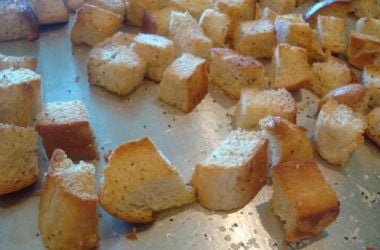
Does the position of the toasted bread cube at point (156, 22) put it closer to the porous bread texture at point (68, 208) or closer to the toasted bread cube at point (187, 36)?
the toasted bread cube at point (187, 36)

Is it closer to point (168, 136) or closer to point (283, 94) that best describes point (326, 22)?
point (283, 94)

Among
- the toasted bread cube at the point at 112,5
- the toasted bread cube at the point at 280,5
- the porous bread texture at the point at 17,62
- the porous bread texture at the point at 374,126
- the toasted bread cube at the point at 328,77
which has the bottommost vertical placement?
the porous bread texture at the point at 374,126

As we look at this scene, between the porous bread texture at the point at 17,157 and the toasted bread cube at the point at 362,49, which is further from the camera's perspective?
the toasted bread cube at the point at 362,49

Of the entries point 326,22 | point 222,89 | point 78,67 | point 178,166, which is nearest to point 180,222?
point 178,166

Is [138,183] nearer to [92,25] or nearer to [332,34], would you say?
[92,25]

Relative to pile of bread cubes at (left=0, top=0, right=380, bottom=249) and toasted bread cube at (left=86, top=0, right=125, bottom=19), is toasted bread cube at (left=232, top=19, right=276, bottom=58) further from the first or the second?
toasted bread cube at (left=86, top=0, right=125, bottom=19)

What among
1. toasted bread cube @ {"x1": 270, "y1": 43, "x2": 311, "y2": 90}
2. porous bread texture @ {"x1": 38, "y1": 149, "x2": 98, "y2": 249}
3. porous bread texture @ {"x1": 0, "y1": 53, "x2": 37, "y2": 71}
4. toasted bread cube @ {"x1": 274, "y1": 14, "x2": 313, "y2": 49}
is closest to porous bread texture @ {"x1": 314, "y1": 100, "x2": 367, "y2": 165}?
toasted bread cube @ {"x1": 270, "y1": 43, "x2": 311, "y2": 90}

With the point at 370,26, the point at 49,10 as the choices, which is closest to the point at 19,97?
the point at 49,10

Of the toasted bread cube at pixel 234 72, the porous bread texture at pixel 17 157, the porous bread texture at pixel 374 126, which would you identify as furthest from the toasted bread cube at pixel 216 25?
the porous bread texture at pixel 17 157
